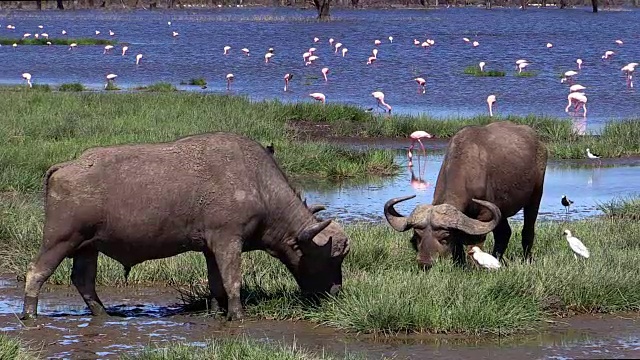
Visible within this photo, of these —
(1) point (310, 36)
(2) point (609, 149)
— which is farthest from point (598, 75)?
(1) point (310, 36)

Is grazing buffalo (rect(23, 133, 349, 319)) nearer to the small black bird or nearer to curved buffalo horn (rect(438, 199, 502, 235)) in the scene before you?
curved buffalo horn (rect(438, 199, 502, 235))

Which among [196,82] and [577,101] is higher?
[577,101]

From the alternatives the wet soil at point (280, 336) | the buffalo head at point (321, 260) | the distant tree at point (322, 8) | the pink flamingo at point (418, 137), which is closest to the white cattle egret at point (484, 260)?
the wet soil at point (280, 336)

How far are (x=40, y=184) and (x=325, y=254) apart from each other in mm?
6739

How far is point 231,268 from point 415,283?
1.46 m

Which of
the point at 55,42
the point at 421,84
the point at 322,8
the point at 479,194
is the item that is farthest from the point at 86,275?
the point at 322,8

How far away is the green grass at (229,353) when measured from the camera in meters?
7.56

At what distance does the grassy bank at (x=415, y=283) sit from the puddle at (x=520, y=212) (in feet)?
9.19

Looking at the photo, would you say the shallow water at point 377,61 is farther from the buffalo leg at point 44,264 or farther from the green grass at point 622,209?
the buffalo leg at point 44,264

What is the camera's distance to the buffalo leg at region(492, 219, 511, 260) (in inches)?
444

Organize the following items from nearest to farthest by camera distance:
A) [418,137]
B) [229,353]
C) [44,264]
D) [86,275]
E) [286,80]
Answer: [229,353] → [44,264] → [86,275] → [418,137] → [286,80]

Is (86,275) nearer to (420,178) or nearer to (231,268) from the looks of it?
(231,268)

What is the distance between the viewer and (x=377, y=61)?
151 feet

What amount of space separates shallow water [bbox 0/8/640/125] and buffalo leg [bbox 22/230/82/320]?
17.9 m
